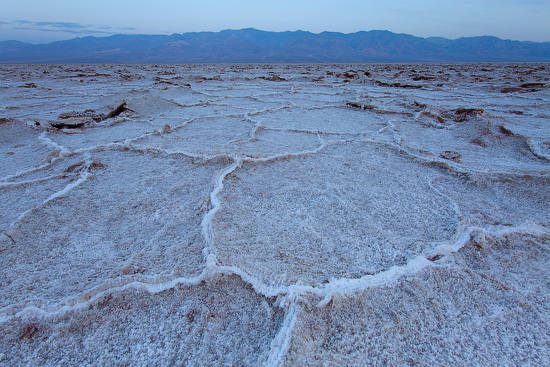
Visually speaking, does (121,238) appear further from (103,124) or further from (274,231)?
(103,124)

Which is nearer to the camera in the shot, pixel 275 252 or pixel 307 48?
pixel 275 252

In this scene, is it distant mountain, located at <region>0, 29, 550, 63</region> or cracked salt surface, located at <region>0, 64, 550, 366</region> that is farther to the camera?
distant mountain, located at <region>0, 29, 550, 63</region>

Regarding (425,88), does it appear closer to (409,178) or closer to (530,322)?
(409,178)

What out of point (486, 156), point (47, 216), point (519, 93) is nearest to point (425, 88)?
point (519, 93)

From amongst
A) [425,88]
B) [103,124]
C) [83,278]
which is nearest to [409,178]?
[83,278]

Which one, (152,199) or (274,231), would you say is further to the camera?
(152,199)

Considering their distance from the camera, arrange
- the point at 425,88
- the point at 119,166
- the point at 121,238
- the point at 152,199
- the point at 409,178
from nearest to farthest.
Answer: the point at 121,238 → the point at 152,199 → the point at 409,178 → the point at 119,166 → the point at 425,88

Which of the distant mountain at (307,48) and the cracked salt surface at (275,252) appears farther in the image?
the distant mountain at (307,48)

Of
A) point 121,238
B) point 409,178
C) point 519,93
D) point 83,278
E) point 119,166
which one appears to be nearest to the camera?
point 83,278
